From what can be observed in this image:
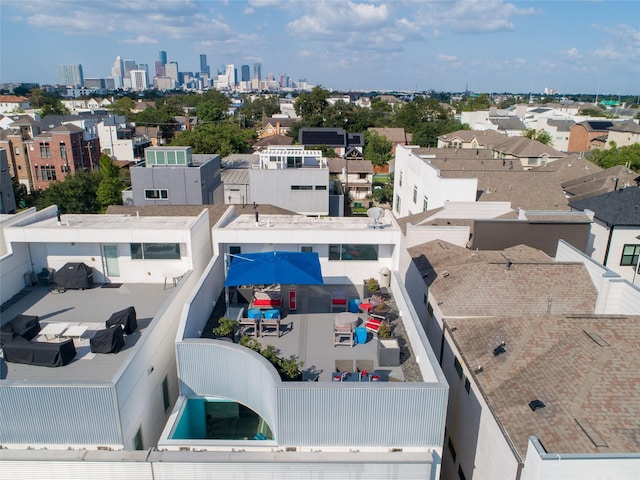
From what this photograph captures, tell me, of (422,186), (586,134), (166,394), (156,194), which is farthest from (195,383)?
(586,134)

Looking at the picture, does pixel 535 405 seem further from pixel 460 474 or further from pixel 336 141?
pixel 336 141

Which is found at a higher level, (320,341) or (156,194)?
(320,341)

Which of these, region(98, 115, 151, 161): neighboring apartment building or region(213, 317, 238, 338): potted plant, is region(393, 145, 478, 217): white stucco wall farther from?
region(98, 115, 151, 161): neighboring apartment building

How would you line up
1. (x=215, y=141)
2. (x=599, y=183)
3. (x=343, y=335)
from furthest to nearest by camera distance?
(x=215, y=141), (x=599, y=183), (x=343, y=335)

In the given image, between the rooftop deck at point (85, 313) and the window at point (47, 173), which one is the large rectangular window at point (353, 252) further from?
the window at point (47, 173)

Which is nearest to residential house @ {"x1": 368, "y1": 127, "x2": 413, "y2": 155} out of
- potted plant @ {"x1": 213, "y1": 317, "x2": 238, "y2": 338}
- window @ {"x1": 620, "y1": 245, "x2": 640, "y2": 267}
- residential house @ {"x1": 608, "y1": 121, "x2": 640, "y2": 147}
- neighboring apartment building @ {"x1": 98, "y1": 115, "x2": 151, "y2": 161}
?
residential house @ {"x1": 608, "y1": 121, "x2": 640, "y2": 147}

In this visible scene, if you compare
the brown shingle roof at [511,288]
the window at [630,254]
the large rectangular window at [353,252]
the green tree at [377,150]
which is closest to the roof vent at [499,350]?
the brown shingle roof at [511,288]

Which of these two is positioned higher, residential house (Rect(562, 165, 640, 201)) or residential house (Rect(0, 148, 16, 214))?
residential house (Rect(562, 165, 640, 201))
